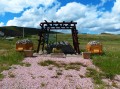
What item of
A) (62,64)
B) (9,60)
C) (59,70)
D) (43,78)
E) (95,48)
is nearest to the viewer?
(43,78)

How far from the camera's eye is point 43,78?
20594 mm

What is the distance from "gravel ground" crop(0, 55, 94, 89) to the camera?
18756 millimetres

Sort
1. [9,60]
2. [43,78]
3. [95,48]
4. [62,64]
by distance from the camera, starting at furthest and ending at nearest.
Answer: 1. [95,48]
2. [9,60]
3. [62,64]
4. [43,78]

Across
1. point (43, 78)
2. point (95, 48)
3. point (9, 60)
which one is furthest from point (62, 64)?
point (95, 48)

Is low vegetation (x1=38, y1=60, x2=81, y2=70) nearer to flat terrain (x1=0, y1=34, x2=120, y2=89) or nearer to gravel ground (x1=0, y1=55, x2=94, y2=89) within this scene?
flat terrain (x1=0, y1=34, x2=120, y2=89)

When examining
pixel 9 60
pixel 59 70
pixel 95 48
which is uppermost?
pixel 95 48

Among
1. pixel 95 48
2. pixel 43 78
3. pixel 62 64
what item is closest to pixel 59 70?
pixel 62 64

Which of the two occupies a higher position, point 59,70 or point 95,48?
point 95,48

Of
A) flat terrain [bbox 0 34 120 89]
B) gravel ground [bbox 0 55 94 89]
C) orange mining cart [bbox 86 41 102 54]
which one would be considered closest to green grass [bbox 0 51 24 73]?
flat terrain [bbox 0 34 120 89]

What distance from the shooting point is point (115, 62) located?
27.1m

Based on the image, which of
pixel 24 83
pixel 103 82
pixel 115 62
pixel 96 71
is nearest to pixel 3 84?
pixel 24 83

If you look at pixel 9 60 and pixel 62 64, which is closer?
pixel 62 64

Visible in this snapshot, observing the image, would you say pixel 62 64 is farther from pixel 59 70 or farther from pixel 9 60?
pixel 9 60

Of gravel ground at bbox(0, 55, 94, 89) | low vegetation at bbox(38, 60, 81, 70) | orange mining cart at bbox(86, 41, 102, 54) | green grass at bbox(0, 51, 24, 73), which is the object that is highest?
orange mining cart at bbox(86, 41, 102, 54)
